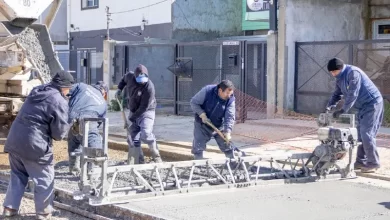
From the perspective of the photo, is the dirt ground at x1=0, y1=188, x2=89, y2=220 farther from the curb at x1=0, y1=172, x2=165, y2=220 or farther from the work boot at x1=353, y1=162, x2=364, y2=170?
the work boot at x1=353, y1=162, x2=364, y2=170

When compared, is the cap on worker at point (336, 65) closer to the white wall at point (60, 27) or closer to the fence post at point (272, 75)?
the fence post at point (272, 75)

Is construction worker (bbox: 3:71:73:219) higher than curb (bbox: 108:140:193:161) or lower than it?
higher

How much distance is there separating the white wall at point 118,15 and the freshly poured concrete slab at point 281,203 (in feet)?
56.1

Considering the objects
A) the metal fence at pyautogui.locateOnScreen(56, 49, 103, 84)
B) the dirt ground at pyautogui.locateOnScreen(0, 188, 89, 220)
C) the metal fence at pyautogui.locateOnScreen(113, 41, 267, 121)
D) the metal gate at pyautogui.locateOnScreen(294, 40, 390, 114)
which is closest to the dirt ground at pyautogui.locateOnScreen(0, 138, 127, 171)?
the dirt ground at pyautogui.locateOnScreen(0, 188, 89, 220)

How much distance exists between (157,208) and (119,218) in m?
0.44

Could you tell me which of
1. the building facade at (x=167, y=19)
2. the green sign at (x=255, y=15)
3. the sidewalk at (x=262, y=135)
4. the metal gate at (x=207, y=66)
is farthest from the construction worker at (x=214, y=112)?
the building facade at (x=167, y=19)

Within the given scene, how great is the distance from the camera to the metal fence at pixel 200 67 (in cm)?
1788

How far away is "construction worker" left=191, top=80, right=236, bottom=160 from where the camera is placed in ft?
31.4

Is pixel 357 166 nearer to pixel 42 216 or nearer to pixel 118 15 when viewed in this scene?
pixel 42 216

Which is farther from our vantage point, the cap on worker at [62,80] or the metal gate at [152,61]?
the metal gate at [152,61]

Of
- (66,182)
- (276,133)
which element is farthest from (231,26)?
(66,182)

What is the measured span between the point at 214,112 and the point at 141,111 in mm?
1319

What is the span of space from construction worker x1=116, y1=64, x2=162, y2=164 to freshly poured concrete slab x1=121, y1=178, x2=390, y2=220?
215 centimetres

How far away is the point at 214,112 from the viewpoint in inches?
385
